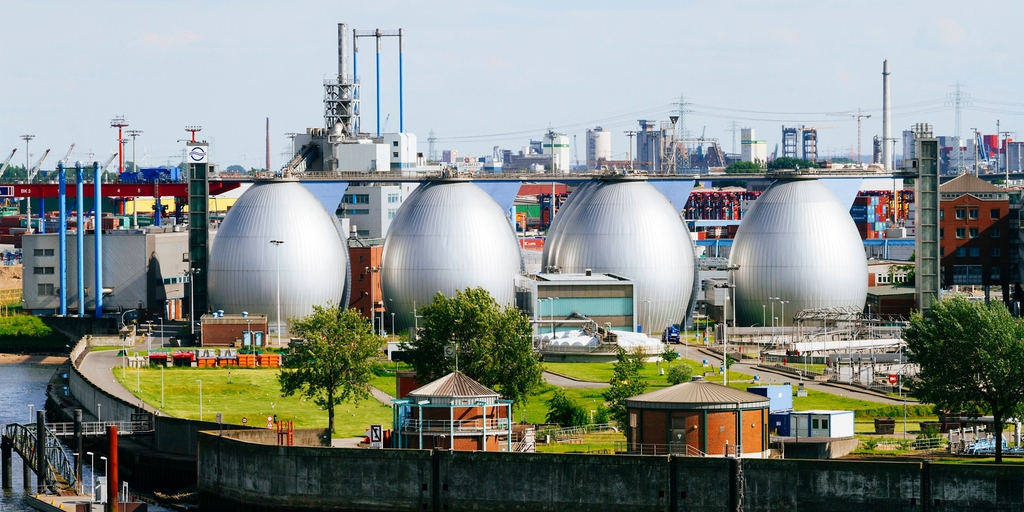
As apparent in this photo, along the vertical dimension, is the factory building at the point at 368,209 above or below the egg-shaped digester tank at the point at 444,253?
above

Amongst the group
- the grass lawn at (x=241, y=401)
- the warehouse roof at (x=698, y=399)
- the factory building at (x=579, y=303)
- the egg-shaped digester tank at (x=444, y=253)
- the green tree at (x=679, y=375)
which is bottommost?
the grass lawn at (x=241, y=401)

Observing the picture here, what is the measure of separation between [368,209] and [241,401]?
2226 inches

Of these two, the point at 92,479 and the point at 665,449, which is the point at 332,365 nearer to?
the point at 92,479

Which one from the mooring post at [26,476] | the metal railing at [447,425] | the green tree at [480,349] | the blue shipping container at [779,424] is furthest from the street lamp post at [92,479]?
the blue shipping container at [779,424]

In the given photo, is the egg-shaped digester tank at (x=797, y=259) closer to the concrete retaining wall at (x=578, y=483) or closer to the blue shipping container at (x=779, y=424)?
the blue shipping container at (x=779, y=424)

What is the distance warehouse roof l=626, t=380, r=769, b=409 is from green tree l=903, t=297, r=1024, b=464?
34.0 ft

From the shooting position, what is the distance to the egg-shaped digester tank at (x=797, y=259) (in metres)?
123

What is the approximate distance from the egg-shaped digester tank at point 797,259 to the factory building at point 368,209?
31.6 meters

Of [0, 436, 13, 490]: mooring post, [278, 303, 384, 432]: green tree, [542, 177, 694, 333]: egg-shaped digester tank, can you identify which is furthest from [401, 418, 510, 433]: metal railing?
[542, 177, 694, 333]: egg-shaped digester tank

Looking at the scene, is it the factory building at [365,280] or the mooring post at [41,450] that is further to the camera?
the factory building at [365,280]

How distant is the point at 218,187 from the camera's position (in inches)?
5374

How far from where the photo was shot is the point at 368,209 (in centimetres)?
14338

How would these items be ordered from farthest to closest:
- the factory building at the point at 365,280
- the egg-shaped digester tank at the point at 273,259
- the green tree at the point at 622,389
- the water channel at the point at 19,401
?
the factory building at the point at 365,280 < the egg-shaped digester tank at the point at 273,259 < the green tree at the point at 622,389 < the water channel at the point at 19,401

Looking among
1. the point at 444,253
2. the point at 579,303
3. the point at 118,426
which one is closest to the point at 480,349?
the point at 118,426
